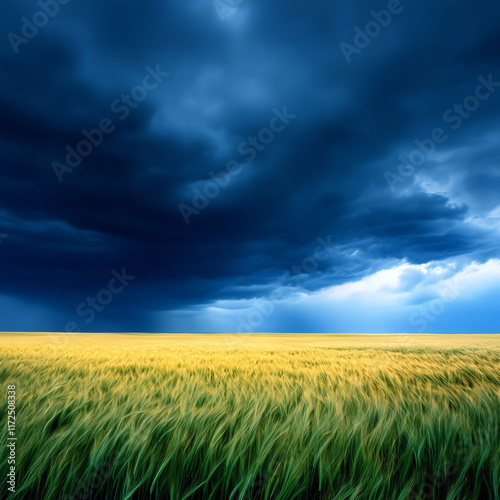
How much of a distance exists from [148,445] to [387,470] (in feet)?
5.37

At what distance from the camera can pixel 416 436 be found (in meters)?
2.36

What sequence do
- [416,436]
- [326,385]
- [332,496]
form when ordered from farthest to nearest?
[326,385] → [416,436] → [332,496]

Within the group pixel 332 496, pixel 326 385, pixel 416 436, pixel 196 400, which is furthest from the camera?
pixel 326 385

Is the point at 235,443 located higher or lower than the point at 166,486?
higher

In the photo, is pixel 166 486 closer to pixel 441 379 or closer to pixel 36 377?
pixel 36 377

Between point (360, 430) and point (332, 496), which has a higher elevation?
point (360, 430)

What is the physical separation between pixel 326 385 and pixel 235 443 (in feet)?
8.58

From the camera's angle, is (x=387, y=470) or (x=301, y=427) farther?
(x=301, y=427)

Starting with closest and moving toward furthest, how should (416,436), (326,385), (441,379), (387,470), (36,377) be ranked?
(387,470), (416,436), (326,385), (36,377), (441,379)

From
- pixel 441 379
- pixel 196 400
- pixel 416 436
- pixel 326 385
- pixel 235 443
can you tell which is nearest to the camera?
pixel 235 443

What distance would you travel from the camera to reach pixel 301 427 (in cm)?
242

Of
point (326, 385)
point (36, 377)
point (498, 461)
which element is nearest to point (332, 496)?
point (498, 461)

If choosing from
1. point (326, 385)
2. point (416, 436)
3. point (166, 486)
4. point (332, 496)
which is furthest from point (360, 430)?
point (326, 385)

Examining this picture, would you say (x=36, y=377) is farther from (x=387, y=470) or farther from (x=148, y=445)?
(x=387, y=470)
